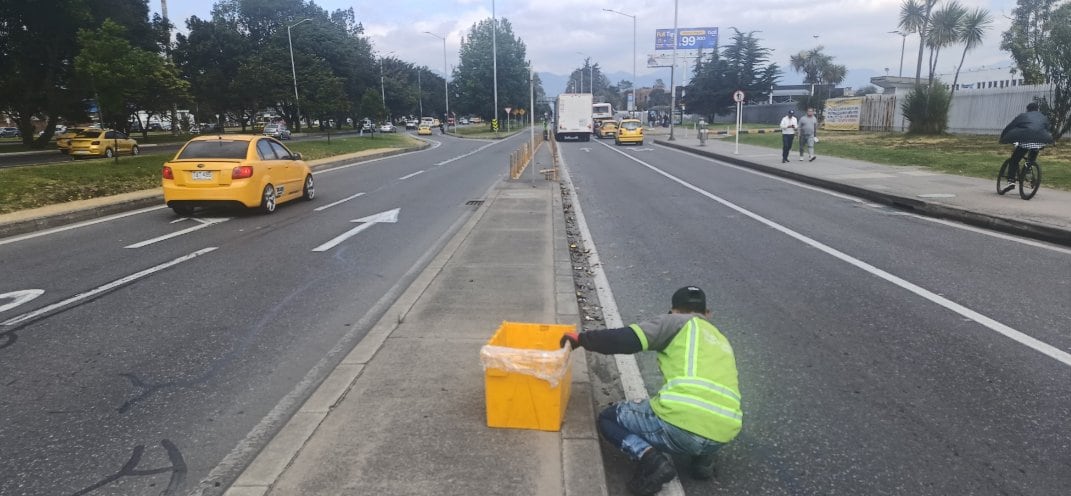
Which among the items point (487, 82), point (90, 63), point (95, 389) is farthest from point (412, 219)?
point (487, 82)

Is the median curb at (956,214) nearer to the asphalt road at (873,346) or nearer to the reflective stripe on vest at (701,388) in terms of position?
the asphalt road at (873,346)

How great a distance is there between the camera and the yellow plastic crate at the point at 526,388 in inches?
132

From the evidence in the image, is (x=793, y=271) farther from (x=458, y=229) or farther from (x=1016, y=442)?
(x=458, y=229)

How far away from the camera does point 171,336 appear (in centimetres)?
541

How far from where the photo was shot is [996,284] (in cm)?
667

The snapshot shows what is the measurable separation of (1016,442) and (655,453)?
6.81 ft

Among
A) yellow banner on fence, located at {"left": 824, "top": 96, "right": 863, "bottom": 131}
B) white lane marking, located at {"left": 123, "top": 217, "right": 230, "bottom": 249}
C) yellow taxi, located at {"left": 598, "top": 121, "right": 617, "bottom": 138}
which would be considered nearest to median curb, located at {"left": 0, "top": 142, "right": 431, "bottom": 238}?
white lane marking, located at {"left": 123, "top": 217, "right": 230, "bottom": 249}

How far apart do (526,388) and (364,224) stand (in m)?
8.22

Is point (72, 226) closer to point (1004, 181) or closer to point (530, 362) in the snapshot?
point (530, 362)

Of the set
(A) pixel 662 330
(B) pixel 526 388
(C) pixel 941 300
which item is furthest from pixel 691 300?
(C) pixel 941 300

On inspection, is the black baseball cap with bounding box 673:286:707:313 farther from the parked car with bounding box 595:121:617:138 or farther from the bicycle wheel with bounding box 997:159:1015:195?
the parked car with bounding box 595:121:617:138

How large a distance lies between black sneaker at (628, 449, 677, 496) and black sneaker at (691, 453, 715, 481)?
216mm

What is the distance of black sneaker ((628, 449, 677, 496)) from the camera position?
300cm

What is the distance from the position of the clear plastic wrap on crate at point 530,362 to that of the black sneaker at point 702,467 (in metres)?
0.78
